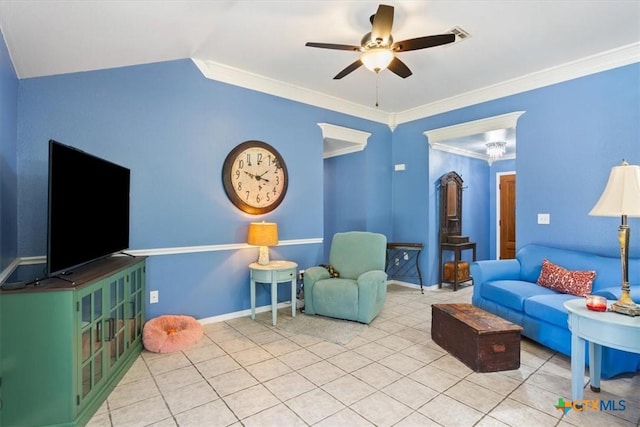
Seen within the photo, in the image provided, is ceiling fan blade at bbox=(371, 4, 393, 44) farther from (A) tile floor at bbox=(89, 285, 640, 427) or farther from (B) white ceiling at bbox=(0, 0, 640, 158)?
(A) tile floor at bbox=(89, 285, 640, 427)

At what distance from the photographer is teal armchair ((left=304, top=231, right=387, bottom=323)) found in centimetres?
332

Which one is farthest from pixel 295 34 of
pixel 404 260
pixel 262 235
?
pixel 404 260

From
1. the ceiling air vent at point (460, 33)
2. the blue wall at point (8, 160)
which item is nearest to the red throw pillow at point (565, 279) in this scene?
the ceiling air vent at point (460, 33)

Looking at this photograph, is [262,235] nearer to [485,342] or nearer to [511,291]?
[485,342]

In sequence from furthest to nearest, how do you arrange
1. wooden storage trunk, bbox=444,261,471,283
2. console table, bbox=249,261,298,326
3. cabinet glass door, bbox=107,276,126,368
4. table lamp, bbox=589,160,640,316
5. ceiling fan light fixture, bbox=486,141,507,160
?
ceiling fan light fixture, bbox=486,141,507,160, wooden storage trunk, bbox=444,261,471,283, console table, bbox=249,261,298,326, cabinet glass door, bbox=107,276,126,368, table lamp, bbox=589,160,640,316

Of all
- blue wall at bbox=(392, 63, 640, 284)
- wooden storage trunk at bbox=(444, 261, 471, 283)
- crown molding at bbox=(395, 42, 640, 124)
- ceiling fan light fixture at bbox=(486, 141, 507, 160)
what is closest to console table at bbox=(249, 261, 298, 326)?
wooden storage trunk at bbox=(444, 261, 471, 283)

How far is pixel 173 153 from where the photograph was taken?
125 inches

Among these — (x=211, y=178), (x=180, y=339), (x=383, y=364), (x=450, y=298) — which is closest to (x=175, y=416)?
(x=180, y=339)

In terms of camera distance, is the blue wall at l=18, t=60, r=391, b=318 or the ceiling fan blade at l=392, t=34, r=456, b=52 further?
the blue wall at l=18, t=60, r=391, b=318

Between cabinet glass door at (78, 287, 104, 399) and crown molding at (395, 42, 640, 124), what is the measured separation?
4.57 meters

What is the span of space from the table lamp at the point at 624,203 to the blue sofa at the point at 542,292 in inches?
19.9

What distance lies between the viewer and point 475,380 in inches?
A: 89.0

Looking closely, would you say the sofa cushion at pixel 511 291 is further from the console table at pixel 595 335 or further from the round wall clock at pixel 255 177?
the round wall clock at pixel 255 177

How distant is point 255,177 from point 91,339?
2234 millimetres
